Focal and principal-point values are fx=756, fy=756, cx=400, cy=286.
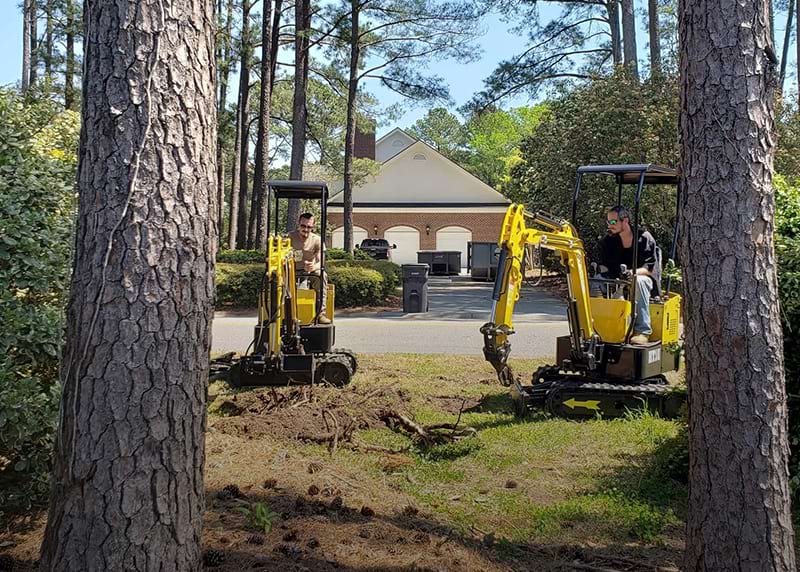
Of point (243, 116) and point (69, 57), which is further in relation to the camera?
point (69, 57)

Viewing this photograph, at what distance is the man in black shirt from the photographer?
798 centimetres

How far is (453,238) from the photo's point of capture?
4222cm

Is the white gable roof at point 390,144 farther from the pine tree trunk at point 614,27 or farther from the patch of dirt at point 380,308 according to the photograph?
the patch of dirt at point 380,308

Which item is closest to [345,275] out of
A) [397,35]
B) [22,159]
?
[397,35]

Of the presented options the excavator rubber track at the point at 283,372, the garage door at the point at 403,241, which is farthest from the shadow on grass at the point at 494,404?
the garage door at the point at 403,241

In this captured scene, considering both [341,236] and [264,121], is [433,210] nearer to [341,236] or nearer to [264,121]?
[341,236]

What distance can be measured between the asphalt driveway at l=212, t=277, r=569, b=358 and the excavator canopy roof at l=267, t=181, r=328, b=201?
3.39 meters

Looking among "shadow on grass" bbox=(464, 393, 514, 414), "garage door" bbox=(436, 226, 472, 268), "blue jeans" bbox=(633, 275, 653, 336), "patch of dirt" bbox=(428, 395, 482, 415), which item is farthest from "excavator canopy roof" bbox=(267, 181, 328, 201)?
"garage door" bbox=(436, 226, 472, 268)

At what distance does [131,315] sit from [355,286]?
54.5ft

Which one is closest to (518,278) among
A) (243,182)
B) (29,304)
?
(29,304)

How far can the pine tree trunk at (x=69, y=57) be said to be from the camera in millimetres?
26953

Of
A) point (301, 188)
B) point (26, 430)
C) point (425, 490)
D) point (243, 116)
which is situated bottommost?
point (425, 490)

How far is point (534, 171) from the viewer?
26.8m

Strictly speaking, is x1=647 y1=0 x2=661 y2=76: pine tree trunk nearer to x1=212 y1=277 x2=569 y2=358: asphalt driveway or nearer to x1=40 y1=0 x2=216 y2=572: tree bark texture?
x1=212 y1=277 x2=569 y2=358: asphalt driveway
